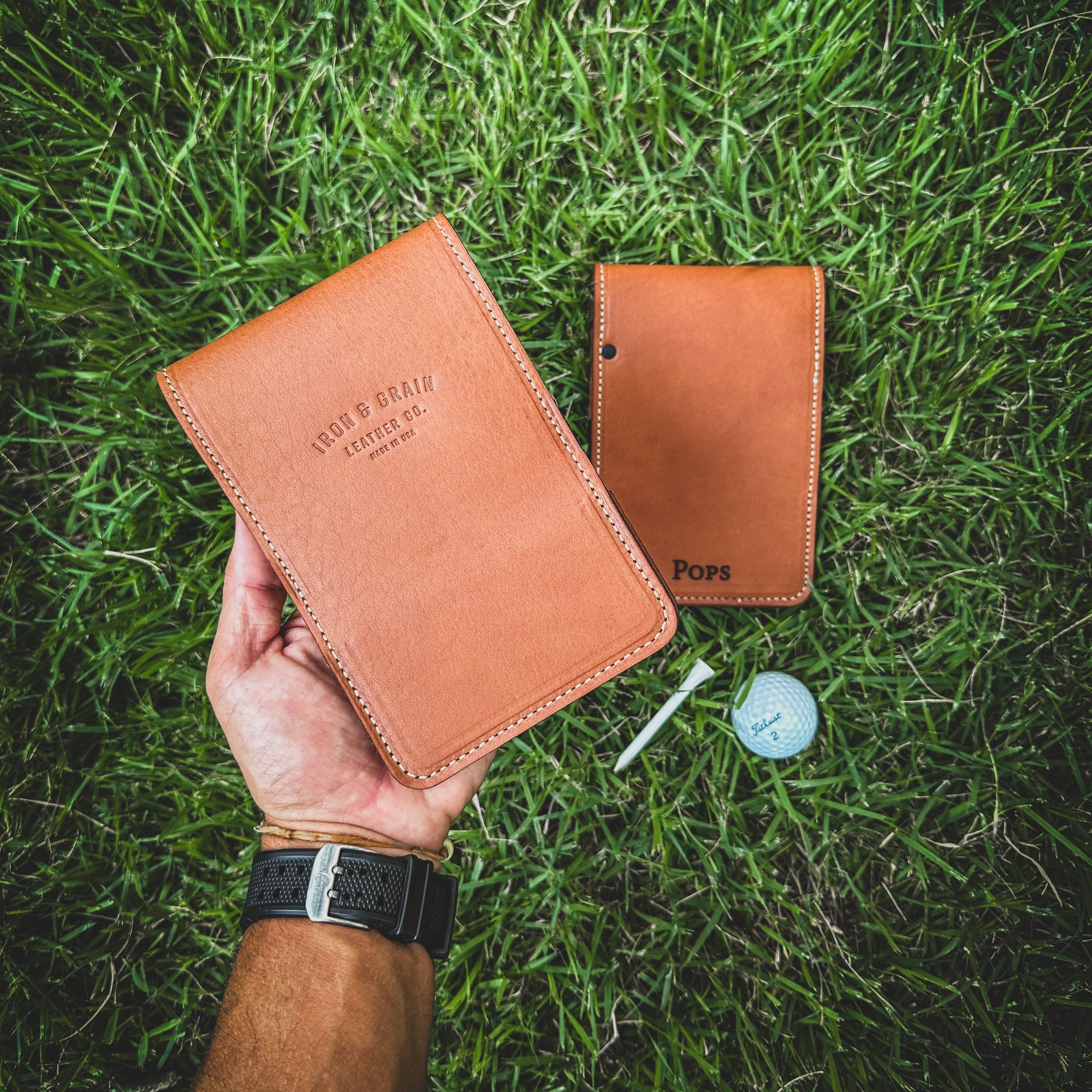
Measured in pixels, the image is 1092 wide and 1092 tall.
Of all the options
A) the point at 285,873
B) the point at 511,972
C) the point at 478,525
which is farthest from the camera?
the point at 511,972

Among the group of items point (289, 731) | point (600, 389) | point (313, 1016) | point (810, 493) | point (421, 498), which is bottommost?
point (313, 1016)

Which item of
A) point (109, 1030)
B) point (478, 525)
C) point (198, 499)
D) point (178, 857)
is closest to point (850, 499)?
point (478, 525)

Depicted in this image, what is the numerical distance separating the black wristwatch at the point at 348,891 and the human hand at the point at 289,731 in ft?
0.42

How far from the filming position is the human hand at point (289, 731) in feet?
6.84

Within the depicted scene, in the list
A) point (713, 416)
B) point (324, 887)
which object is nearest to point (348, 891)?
point (324, 887)

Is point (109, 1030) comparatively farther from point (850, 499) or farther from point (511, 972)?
point (850, 499)

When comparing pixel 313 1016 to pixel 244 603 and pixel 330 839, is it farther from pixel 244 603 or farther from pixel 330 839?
pixel 244 603

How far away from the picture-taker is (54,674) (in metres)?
2.61

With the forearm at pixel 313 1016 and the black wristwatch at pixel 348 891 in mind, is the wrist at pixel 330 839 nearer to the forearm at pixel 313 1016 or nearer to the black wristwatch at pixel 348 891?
the black wristwatch at pixel 348 891

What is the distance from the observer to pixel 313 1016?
192cm

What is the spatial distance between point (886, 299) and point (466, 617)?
1901 millimetres

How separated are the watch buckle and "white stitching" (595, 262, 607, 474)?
1411mm

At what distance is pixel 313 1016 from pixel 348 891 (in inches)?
12.6

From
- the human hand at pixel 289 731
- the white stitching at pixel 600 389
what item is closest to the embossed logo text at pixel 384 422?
the human hand at pixel 289 731
